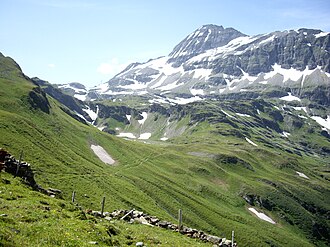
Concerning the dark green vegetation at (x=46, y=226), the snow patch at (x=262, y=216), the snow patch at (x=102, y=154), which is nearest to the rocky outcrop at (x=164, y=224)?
the dark green vegetation at (x=46, y=226)

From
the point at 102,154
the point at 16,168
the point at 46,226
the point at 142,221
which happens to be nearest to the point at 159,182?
the point at 102,154

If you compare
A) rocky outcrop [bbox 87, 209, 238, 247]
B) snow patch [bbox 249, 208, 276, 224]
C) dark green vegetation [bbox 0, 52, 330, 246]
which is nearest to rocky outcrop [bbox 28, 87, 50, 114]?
dark green vegetation [bbox 0, 52, 330, 246]

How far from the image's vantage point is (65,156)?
355 ft

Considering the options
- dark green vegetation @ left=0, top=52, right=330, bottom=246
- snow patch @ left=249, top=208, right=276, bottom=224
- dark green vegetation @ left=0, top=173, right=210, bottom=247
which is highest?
dark green vegetation @ left=0, top=173, right=210, bottom=247

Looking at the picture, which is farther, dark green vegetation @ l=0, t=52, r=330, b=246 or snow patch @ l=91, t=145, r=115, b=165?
snow patch @ l=91, t=145, r=115, b=165

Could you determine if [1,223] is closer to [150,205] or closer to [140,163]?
Result: [150,205]

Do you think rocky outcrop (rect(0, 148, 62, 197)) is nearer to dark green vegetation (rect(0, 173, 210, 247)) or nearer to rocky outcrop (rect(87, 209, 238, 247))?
dark green vegetation (rect(0, 173, 210, 247))

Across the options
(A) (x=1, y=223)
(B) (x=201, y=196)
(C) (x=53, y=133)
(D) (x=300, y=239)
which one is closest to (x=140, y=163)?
(B) (x=201, y=196)

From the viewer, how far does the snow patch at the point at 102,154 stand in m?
135

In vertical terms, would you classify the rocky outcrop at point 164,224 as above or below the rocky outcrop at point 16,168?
below

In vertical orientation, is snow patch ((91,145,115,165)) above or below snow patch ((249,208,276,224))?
above

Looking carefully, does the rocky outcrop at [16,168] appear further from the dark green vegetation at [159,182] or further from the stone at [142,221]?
the dark green vegetation at [159,182]

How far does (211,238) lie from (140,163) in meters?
109

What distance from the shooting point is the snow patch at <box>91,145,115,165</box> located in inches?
5306
